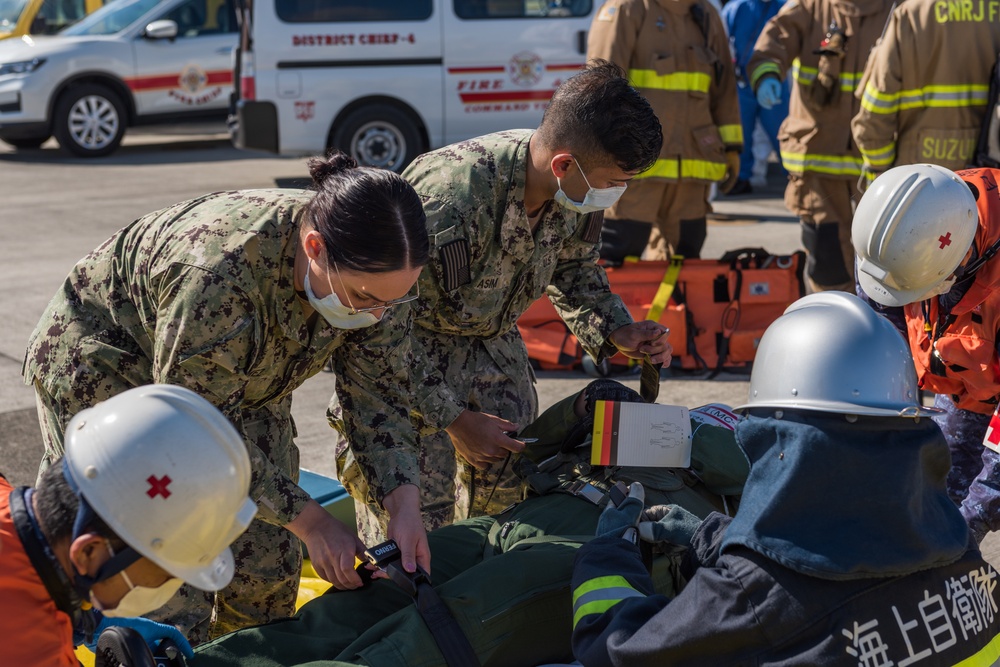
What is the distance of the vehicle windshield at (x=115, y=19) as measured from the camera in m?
11.2

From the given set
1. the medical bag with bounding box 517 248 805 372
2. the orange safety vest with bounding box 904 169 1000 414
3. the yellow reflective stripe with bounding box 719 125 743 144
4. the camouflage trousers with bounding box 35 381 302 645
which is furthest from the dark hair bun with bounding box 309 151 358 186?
the yellow reflective stripe with bounding box 719 125 743 144

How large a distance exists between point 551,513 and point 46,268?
5.39 metres

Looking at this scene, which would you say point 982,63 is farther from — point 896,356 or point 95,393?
point 95,393

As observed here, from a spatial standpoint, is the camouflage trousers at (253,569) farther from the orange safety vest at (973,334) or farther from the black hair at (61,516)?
the orange safety vest at (973,334)

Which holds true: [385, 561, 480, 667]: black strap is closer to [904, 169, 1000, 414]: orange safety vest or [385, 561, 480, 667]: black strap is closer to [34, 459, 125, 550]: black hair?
[34, 459, 125, 550]: black hair

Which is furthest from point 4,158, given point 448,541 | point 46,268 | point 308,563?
point 448,541

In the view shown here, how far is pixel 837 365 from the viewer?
1878 mm

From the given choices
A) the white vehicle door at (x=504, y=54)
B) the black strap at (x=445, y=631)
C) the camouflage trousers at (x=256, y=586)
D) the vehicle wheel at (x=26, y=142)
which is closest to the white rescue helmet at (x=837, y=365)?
the black strap at (x=445, y=631)

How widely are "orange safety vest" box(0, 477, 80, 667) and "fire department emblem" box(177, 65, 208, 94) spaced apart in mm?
10293

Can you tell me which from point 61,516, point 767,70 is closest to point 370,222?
point 61,516

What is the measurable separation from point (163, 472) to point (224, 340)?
63 cm

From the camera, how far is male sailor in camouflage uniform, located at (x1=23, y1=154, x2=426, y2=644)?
229cm

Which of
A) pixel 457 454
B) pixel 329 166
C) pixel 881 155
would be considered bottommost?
pixel 457 454

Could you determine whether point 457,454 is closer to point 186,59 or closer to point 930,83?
point 930,83
